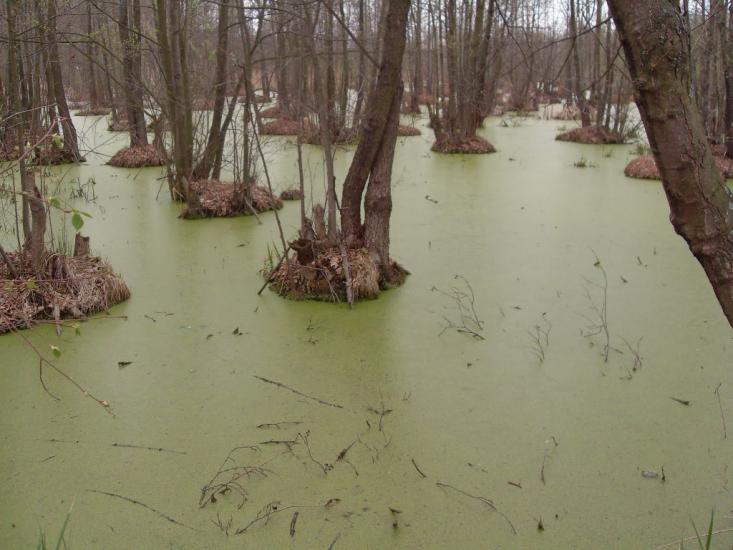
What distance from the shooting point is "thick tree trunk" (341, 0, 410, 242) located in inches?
139

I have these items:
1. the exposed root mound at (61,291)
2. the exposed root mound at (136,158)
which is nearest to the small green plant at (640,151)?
the exposed root mound at (136,158)

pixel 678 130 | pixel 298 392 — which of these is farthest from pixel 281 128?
pixel 678 130

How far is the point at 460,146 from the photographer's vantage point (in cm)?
890

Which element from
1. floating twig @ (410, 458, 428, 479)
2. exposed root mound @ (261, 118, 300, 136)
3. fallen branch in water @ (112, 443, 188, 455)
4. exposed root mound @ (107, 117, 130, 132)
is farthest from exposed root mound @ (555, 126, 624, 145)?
fallen branch in water @ (112, 443, 188, 455)

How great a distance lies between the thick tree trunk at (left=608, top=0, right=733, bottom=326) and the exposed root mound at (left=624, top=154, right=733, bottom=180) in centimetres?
572

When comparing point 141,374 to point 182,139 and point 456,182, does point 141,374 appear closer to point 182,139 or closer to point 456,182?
point 182,139

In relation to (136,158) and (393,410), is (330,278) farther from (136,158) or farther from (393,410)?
(136,158)

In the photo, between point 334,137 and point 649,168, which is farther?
point 334,137

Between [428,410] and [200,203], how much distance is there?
137 inches

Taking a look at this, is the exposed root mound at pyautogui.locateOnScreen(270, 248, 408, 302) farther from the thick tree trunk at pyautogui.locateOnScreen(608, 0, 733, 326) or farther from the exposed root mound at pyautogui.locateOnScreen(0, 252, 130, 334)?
the thick tree trunk at pyautogui.locateOnScreen(608, 0, 733, 326)

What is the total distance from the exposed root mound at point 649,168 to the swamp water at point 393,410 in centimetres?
255

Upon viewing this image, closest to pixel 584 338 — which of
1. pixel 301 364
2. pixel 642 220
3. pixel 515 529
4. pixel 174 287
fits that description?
pixel 301 364

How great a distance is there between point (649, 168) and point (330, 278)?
4.51m

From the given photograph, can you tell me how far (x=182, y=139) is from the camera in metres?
5.87
